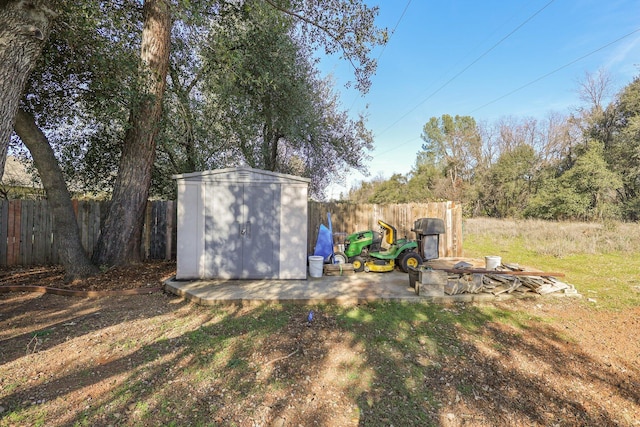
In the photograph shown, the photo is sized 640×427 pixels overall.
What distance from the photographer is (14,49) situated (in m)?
2.60

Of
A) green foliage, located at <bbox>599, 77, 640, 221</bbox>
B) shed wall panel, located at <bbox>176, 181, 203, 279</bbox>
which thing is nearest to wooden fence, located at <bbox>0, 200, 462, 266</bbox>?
shed wall panel, located at <bbox>176, 181, 203, 279</bbox>

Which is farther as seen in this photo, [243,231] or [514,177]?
[514,177]

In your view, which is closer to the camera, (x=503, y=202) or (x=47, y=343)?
(x=47, y=343)

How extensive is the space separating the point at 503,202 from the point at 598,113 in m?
8.56

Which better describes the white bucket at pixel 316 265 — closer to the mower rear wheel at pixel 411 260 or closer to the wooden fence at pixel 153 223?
the mower rear wheel at pixel 411 260

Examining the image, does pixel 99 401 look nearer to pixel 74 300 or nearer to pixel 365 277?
pixel 74 300

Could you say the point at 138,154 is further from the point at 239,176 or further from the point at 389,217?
the point at 389,217

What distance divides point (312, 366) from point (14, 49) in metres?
3.95

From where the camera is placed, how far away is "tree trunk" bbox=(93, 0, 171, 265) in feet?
18.5

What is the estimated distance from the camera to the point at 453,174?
2952 cm

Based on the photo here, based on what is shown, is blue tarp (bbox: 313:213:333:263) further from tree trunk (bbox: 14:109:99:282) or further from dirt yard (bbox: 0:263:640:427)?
tree trunk (bbox: 14:109:99:282)

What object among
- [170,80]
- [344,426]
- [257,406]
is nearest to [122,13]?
[170,80]

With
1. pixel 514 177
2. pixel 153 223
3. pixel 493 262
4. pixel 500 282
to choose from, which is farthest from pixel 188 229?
pixel 514 177

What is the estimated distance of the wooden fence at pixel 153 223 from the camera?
6.43 metres
